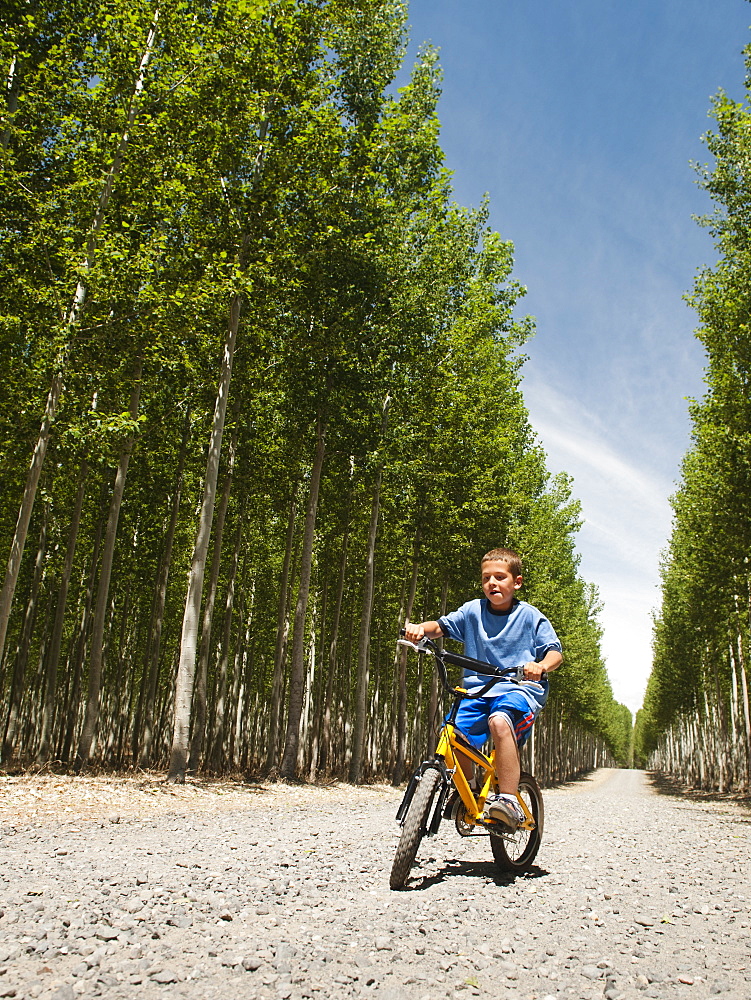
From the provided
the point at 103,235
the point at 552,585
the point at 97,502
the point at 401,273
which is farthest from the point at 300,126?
the point at 552,585

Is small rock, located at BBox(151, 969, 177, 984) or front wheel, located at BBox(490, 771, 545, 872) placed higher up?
front wheel, located at BBox(490, 771, 545, 872)

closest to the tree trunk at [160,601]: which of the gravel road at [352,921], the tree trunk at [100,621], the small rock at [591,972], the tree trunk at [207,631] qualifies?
the tree trunk at [207,631]

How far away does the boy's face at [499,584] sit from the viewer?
437 centimetres

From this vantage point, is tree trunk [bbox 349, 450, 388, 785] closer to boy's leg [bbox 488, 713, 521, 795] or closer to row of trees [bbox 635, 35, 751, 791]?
row of trees [bbox 635, 35, 751, 791]

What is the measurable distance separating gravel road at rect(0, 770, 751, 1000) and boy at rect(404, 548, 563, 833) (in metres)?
0.69

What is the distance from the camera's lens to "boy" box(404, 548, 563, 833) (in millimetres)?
4000

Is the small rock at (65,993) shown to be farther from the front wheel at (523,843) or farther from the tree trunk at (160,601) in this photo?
the tree trunk at (160,601)

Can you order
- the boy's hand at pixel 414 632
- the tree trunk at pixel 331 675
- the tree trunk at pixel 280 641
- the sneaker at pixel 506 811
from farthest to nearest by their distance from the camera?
the tree trunk at pixel 331 675
the tree trunk at pixel 280 641
the boy's hand at pixel 414 632
the sneaker at pixel 506 811

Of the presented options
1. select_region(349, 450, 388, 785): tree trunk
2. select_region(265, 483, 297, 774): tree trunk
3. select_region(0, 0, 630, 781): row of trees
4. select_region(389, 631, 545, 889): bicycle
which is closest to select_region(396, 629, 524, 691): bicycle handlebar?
select_region(389, 631, 545, 889): bicycle

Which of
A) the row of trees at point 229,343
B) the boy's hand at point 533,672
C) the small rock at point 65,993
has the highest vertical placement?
the row of trees at point 229,343

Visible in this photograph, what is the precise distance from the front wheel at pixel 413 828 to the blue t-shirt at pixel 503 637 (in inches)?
25.9

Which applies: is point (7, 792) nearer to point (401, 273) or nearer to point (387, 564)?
point (401, 273)

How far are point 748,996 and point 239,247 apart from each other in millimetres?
13442

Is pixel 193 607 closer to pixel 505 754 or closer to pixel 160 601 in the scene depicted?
pixel 160 601
